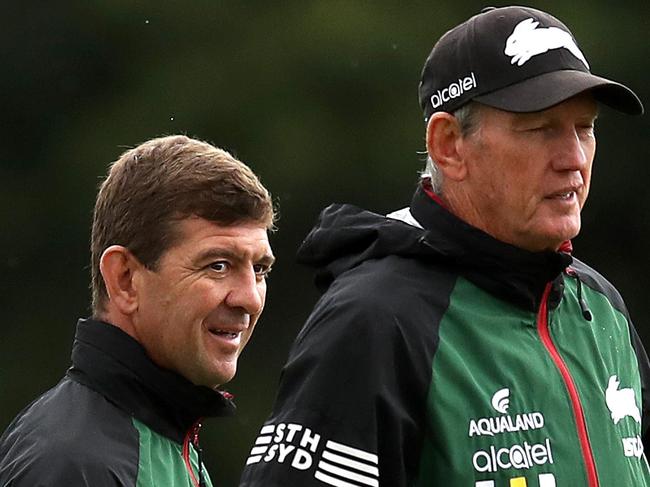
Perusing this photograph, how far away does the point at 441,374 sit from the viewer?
3.58m

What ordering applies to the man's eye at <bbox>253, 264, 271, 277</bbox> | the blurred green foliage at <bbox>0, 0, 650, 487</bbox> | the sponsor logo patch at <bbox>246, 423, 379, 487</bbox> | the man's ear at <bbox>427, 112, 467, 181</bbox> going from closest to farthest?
the sponsor logo patch at <bbox>246, 423, 379, 487</bbox> < the man's ear at <bbox>427, 112, 467, 181</bbox> < the man's eye at <bbox>253, 264, 271, 277</bbox> < the blurred green foliage at <bbox>0, 0, 650, 487</bbox>

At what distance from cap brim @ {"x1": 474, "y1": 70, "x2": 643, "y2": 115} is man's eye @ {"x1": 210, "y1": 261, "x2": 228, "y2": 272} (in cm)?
72

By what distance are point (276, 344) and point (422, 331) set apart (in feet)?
31.7

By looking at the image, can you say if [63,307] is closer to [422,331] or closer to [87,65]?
[87,65]

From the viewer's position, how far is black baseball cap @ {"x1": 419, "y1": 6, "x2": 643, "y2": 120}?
3730 millimetres

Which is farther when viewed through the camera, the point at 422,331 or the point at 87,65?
the point at 87,65

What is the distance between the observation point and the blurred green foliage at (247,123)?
518 inches

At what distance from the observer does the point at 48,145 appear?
45.4 feet

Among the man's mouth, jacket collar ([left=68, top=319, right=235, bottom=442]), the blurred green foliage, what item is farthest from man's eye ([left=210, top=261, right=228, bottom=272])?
the blurred green foliage

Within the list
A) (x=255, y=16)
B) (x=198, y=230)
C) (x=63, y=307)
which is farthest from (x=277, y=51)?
(x=198, y=230)

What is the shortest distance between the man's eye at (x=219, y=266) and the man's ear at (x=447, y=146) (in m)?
→ 0.58

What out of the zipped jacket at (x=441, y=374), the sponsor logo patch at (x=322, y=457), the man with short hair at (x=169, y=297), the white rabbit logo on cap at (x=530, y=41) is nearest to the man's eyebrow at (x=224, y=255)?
the man with short hair at (x=169, y=297)

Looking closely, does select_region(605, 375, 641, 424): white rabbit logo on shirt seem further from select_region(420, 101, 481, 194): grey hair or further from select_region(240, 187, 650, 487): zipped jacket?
select_region(420, 101, 481, 194): grey hair

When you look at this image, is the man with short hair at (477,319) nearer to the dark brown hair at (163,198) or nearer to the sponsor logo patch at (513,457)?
the sponsor logo patch at (513,457)
